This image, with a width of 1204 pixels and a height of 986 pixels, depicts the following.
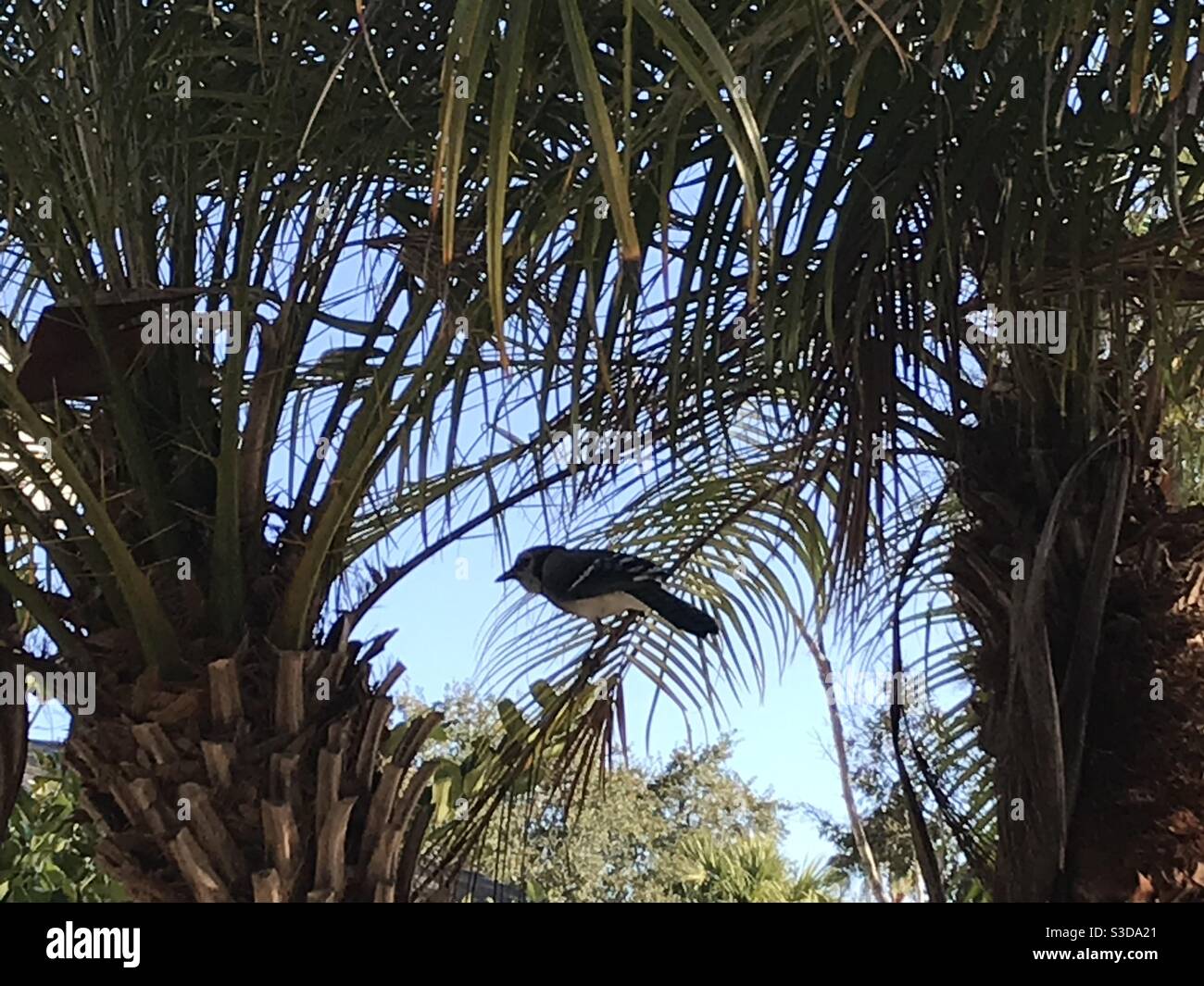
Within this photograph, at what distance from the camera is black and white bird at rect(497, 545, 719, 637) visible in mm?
1458

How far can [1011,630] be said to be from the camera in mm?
1243

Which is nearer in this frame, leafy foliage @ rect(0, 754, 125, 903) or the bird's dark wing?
the bird's dark wing

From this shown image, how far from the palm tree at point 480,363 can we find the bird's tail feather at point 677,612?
6.4 inches

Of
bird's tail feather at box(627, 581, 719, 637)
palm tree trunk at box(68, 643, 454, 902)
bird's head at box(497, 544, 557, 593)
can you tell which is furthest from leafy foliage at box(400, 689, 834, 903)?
palm tree trunk at box(68, 643, 454, 902)

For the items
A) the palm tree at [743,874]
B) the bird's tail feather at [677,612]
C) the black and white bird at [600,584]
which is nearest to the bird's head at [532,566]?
the black and white bird at [600,584]

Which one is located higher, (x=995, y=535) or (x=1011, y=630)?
(x=995, y=535)

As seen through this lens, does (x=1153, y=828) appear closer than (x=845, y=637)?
Yes

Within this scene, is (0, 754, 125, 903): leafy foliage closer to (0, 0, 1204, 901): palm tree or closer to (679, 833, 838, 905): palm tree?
(0, 0, 1204, 901): palm tree

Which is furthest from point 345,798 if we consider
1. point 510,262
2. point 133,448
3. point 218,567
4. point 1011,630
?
point 1011,630

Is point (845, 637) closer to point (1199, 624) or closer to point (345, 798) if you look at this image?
point (1199, 624)

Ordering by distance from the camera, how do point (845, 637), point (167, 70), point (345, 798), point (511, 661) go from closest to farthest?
point (345, 798)
point (167, 70)
point (845, 637)
point (511, 661)

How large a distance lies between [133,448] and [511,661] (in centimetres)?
80

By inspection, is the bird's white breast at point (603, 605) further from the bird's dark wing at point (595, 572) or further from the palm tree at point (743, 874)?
the palm tree at point (743, 874)

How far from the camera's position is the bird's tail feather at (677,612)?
1.45m
